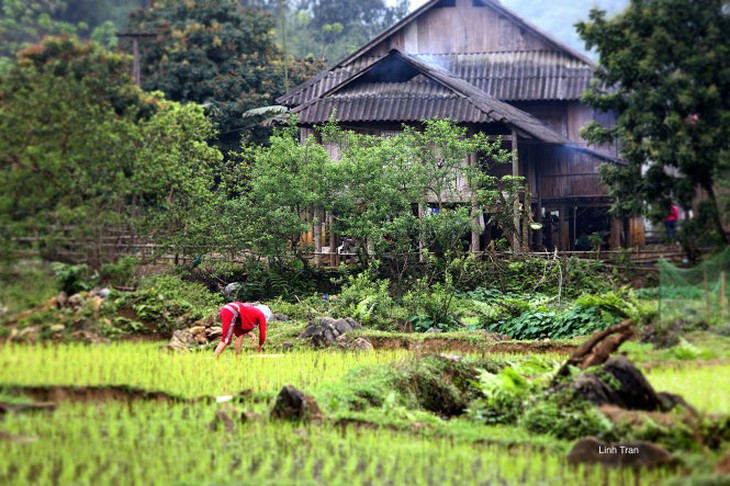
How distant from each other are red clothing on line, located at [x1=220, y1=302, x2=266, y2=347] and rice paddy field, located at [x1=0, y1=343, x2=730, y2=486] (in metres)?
3.64

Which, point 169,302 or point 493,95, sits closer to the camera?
point 169,302

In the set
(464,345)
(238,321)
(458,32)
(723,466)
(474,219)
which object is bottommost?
(464,345)

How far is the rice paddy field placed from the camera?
7.28 metres

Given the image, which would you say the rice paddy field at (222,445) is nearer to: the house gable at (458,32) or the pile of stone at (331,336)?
the pile of stone at (331,336)

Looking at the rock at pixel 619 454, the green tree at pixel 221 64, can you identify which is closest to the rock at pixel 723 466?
the rock at pixel 619 454

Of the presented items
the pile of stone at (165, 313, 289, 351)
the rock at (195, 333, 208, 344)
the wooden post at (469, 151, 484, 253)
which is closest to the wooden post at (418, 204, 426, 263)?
the wooden post at (469, 151, 484, 253)

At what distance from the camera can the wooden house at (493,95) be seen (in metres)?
25.2

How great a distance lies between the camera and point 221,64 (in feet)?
103

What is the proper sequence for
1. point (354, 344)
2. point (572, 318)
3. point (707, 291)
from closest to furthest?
point (707, 291)
point (354, 344)
point (572, 318)

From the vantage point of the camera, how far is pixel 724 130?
1023cm

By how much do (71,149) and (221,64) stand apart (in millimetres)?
23353

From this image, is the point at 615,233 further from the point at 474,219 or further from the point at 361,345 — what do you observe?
the point at 361,345

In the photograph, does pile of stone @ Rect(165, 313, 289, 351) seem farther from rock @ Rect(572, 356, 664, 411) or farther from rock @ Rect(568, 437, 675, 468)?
rock @ Rect(568, 437, 675, 468)

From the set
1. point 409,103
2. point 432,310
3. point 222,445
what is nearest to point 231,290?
point 432,310
